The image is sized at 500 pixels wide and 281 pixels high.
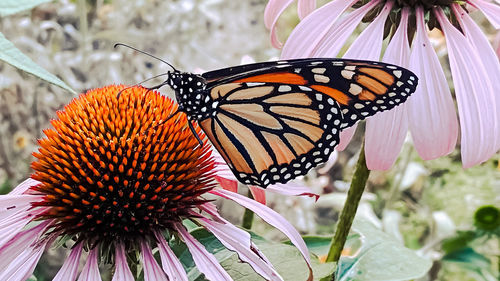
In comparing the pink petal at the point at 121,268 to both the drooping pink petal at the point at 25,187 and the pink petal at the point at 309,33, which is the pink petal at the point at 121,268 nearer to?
the drooping pink petal at the point at 25,187

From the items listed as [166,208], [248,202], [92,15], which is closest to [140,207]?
[166,208]

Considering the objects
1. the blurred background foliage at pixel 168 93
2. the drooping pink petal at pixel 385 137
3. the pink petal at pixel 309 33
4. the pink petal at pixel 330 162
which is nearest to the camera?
the drooping pink petal at pixel 385 137

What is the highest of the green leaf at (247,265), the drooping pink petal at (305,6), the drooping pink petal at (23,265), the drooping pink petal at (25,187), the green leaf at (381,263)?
the drooping pink petal at (305,6)

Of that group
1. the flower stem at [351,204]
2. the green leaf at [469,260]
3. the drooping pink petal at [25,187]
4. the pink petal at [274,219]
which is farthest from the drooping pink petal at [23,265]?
the green leaf at [469,260]

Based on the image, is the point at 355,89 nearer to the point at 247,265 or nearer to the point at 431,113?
the point at 431,113

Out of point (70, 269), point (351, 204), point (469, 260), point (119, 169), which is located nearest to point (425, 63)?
point (351, 204)
